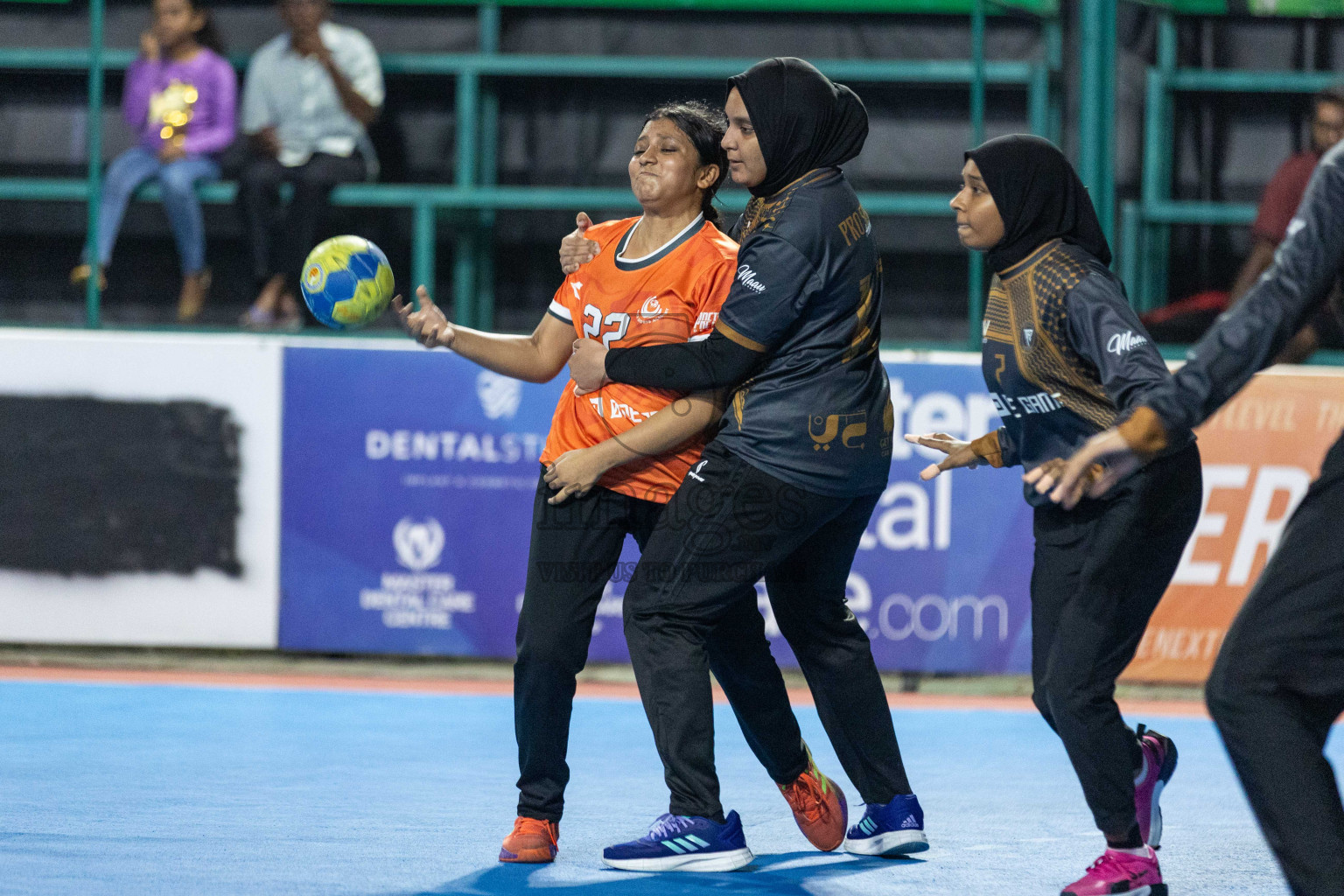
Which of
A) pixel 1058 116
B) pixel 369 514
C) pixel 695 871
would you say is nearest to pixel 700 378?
pixel 695 871

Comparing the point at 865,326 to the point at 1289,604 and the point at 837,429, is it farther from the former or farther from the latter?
the point at 1289,604

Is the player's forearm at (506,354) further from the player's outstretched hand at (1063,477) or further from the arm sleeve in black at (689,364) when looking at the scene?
the player's outstretched hand at (1063,477)

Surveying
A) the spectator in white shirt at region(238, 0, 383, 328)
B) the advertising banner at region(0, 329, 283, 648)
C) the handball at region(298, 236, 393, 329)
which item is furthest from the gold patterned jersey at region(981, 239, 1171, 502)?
the spectator in white shirt at region(238, 0, 383, 328)

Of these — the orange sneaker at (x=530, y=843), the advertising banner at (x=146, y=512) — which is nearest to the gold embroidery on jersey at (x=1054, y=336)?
the orange sneaker at (x=530, y=843)

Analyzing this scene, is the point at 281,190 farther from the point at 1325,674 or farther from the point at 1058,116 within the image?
the point at 1325,674

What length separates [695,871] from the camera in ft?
12.9

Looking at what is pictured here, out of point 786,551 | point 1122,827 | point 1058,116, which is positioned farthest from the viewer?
point 1058,116

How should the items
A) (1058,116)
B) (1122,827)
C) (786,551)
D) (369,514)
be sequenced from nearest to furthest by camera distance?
(1122,827) < (786,551) < (369,514) < (1058,116)

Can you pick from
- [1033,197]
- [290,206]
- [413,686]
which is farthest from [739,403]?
[290,206]

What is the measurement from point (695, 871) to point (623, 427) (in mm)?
1178

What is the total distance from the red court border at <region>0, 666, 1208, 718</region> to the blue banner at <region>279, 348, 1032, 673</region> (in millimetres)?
149

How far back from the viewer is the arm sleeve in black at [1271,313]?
2771mm

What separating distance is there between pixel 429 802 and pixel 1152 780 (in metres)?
2.17

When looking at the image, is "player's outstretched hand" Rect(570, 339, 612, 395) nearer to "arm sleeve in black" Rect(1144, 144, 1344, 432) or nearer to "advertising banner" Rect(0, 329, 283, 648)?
"arm sleeve in black" Rect(1144, 144, 1344, 432)
